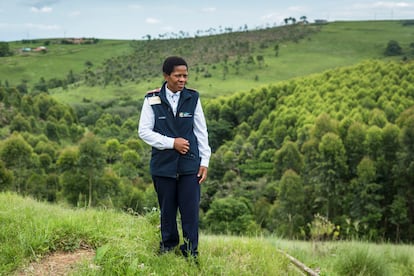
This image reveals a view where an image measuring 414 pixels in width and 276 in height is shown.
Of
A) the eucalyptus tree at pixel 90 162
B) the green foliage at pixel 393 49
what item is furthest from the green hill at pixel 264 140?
the green foliage at pixel 393 49

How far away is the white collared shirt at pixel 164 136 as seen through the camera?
4512mm

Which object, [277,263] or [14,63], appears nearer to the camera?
[277,263]

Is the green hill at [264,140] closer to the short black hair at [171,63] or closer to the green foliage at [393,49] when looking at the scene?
the short black hair at [171,63]

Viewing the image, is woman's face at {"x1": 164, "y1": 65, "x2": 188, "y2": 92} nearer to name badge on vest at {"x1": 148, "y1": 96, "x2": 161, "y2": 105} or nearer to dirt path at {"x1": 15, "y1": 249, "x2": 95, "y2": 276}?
name badge on vest at {"x1": 148, "y1": 96, "x2": 161, "y2": 105}

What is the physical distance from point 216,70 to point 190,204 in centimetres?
14343

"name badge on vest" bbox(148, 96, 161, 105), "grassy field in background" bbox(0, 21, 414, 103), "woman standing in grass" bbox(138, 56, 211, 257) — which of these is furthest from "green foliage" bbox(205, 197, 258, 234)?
"grassy field in background" bbox(0, 21, 414, 103)

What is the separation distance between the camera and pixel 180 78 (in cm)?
468

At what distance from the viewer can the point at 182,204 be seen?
4762 millimetres

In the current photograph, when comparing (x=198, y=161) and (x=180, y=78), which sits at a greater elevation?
(x=180, y=78)

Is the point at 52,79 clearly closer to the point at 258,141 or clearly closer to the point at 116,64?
the point at 116,64

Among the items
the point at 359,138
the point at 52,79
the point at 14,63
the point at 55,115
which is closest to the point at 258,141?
the point at 359,138

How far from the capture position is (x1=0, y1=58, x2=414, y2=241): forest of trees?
38.0 meters

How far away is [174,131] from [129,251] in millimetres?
1322

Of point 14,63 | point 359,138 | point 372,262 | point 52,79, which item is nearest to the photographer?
point 372,262
